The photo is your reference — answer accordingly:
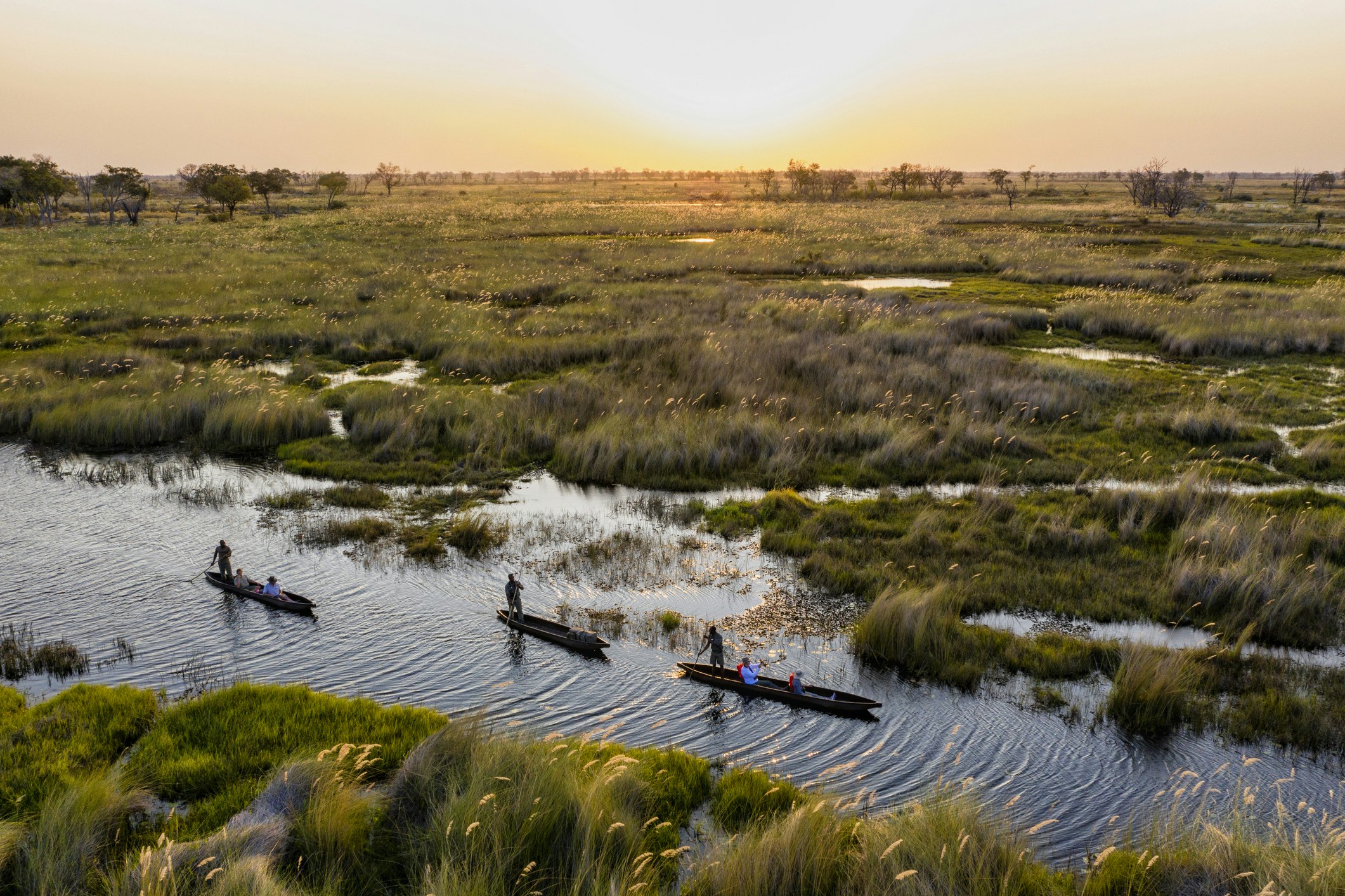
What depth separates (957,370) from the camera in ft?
98.4

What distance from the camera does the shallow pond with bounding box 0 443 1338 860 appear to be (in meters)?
11.1

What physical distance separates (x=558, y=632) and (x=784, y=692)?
14.9ft

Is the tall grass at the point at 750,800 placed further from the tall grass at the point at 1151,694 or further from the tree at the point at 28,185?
the tree at the point at 28,185

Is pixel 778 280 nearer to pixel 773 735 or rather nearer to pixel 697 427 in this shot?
pixel 697 427

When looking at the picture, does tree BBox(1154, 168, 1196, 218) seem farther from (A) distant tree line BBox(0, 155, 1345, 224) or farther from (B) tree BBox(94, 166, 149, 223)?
(B) tree BBox(94, 166, 149, 223)

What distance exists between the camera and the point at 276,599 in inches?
599

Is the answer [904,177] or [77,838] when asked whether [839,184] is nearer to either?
[904,177]

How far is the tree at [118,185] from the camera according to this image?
95562 mm

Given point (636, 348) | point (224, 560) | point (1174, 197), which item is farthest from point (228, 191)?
point (1174, 197)

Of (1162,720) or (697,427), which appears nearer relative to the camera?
(1162,720)

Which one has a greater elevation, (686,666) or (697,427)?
(697,427)

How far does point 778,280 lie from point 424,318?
88.7 feet

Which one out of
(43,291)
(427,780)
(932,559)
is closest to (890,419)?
(932,559)

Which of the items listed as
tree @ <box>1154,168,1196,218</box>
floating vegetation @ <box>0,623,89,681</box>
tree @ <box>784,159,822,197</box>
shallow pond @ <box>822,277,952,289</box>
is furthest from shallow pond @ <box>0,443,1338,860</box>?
tree @ <box>784,159,822,197</box>
